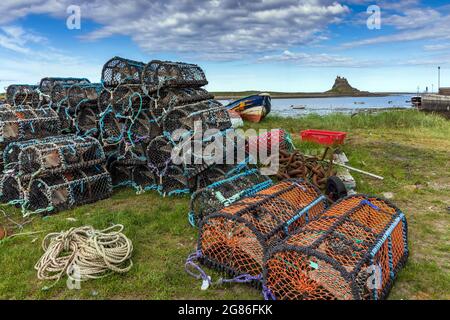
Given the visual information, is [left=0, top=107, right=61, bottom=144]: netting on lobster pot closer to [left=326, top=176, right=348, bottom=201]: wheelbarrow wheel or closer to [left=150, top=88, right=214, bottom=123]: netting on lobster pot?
[left=150, top=88, right=214, bottom=123]: netting on lobster pot

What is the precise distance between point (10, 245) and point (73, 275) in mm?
1479

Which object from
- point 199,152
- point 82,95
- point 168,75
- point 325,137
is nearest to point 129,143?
point 168,75

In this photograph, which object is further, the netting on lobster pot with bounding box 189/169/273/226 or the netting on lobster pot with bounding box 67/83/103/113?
the netting on lobster pot with bounding box 67/83/103/113

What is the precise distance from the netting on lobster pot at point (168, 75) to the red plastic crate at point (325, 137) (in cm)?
349

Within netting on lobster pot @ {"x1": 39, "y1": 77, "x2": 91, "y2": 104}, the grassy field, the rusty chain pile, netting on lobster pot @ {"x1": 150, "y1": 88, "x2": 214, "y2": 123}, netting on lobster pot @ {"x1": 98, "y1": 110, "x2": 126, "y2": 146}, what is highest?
netting on lobster pot @ {"x1": 39, "y1": 77, "x2": 91, "y2": 104}

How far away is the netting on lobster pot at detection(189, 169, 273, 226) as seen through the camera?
4758mm

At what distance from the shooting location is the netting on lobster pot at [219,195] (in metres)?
4.76

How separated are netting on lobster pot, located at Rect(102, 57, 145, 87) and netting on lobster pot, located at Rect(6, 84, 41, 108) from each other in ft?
8.40

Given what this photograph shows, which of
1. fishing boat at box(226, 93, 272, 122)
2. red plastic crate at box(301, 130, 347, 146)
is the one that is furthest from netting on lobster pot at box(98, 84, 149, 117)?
fishing boat at box(226, 93, 272, 122)

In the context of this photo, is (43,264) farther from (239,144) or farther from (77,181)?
(239,144)

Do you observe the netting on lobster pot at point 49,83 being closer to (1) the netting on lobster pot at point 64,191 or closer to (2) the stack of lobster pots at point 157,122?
(2) the stack of lobster pots at point 157,122

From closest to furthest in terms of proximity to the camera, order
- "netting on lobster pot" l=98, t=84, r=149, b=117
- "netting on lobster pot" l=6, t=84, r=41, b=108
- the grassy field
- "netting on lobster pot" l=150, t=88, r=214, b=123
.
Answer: the grassy field → "netting on lobster pot" l=150, t=88, r=214, b=123 → "netting on lobster pot" l=98, t=84, r=149, b=117 → "netting on lobster pot" l=6, t=84, r=41, b=108

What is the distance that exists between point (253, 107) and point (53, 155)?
1058 cm

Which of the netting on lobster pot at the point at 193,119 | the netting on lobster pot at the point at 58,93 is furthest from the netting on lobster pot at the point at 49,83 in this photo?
the netting on lobster pot at the point at 193,119
